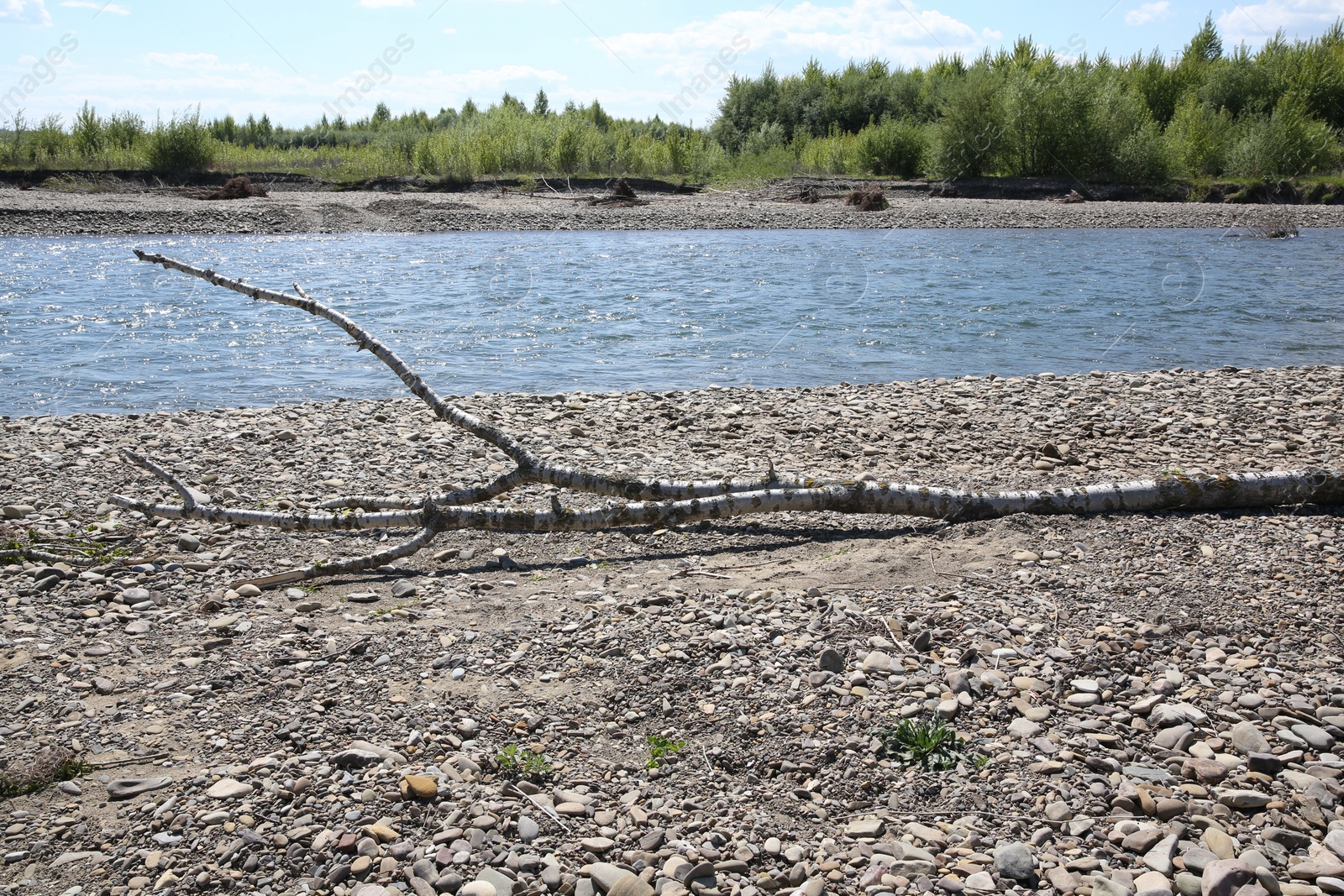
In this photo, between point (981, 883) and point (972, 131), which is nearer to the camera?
point (981, 883)

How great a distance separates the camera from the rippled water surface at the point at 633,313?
1039 centimetres

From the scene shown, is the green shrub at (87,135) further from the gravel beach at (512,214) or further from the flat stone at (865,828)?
the flat stone at (865,828)

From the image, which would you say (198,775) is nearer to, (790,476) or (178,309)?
(790,476)

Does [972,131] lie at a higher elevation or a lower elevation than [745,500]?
higher

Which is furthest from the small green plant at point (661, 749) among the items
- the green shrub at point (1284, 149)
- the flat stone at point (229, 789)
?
the green shrub at point (1284, 149)

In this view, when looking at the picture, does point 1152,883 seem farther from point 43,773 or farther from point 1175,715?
point 43,773

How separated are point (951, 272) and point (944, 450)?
12790mm

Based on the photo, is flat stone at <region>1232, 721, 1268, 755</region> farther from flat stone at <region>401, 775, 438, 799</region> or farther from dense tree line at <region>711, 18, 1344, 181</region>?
dense tree line at <region>711, 18, 1344, 181</region>

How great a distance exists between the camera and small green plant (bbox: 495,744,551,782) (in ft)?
9.71

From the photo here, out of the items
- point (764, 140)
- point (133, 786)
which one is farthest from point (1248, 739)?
point (764, 140)

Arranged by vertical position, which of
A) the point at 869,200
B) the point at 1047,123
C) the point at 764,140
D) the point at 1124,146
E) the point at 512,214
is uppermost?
the point at 764,140

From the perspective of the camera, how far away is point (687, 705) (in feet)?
11.0

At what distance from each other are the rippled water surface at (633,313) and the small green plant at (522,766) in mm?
6820

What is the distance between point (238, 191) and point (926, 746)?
2983cm
